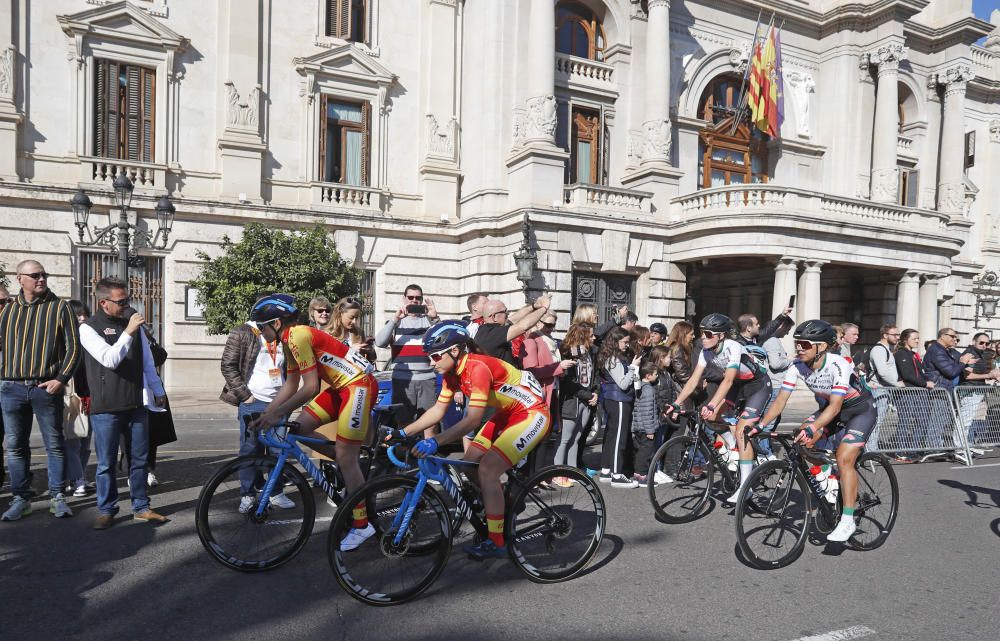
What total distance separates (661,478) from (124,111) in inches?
692

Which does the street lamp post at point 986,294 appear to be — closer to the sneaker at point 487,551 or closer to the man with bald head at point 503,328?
the man with bald head at point 503,328

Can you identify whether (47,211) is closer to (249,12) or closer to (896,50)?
(249,12)

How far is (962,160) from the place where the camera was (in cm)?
2734

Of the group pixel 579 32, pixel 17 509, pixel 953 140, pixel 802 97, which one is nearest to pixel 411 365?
pixel 17 509

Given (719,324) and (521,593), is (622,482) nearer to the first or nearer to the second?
(719,324)

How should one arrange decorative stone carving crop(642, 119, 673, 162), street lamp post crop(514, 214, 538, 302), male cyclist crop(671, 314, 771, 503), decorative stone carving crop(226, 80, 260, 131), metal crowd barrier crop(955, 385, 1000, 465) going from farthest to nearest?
decorative stone carving crop(642, 119, 673, 162)
decorative stone carving crop(226, 80, 260, 131)
street lamp post crop(514, 214, 538, 302)
metal crowd barrier crop(955, 385, 1000, 465)
male cyclist crop(671, 314, 771, 503)

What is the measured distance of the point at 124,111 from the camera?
58.5ft

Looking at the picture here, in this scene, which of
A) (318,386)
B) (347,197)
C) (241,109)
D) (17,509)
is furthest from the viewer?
(347,197)

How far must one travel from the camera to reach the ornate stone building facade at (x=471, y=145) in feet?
57.0

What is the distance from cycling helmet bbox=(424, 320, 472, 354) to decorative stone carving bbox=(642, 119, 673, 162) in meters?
17.6

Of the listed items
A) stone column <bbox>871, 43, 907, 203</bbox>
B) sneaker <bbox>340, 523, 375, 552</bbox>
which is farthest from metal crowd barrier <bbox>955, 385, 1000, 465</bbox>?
stone column <bbox>871, 43, 907, 203</bbox>

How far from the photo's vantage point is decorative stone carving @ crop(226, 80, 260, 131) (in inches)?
727

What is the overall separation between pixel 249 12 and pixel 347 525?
60.5ft

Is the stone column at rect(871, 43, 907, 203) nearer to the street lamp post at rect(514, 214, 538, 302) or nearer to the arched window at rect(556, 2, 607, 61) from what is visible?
the arched window at rect(556, 2, 607, 61)
